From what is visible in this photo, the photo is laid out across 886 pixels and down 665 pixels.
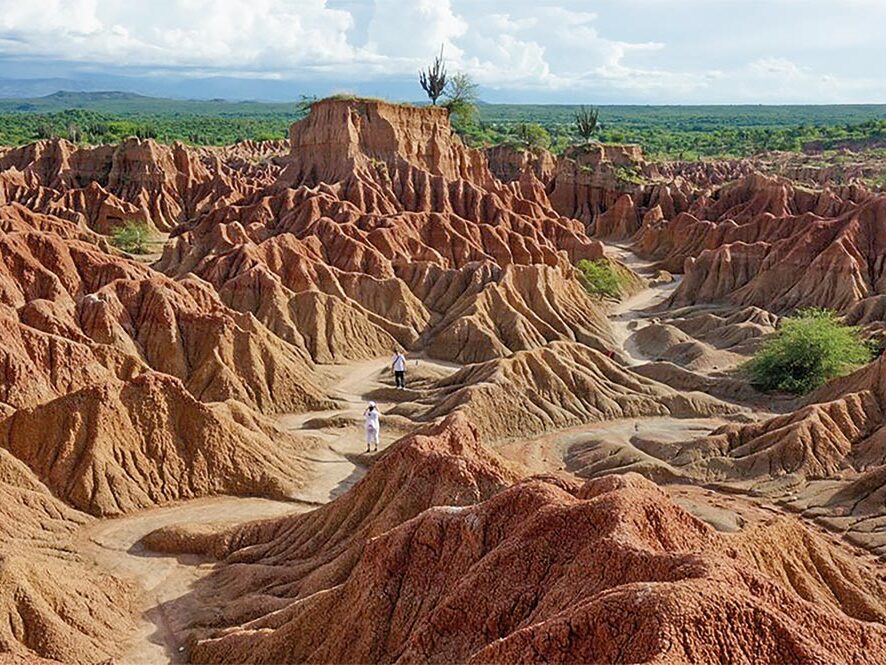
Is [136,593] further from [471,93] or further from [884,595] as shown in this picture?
[471,93]

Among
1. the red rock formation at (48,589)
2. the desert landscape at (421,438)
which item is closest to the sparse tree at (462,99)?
the desert landscape at (421,438)

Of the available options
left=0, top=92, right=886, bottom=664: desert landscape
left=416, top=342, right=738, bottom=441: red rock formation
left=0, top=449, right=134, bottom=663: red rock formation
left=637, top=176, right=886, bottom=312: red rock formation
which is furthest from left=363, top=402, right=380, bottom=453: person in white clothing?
left=637, top=176, right=886, bottom=312: red rock formation

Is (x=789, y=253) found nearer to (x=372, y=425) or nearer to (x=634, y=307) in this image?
(x=634, y=307)

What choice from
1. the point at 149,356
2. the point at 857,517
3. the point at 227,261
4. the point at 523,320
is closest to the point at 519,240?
the point at 523,320

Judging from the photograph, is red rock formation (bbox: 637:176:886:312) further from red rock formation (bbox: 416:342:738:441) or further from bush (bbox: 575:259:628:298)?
red rock formation (bbox: 416:342:738:441)

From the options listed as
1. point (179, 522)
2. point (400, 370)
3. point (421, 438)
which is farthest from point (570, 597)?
point (400, 370)

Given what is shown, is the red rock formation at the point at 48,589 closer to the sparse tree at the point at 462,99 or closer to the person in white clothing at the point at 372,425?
the person in white clothing at the point at 372,425
